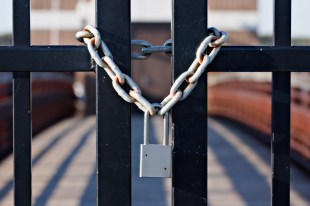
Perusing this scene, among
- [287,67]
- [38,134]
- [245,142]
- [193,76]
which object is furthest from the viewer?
[38,134]

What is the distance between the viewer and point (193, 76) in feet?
5.92

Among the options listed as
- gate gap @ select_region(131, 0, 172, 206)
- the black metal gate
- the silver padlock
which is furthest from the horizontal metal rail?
gate gap @ select_region(131, 0, 172, 206)

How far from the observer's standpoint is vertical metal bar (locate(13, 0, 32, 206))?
190 cm

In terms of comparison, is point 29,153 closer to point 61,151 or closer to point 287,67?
point 287,67

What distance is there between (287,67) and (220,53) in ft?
0.67

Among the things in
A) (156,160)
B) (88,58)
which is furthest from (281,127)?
(88,58)

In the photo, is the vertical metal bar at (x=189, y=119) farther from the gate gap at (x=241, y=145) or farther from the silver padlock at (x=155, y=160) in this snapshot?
the gate gap at (x=241, y=145)

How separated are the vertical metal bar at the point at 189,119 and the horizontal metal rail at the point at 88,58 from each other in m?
0.08

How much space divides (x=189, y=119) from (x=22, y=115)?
0.49 meters

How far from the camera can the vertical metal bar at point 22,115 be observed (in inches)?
74.9

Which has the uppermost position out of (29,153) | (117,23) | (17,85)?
(117,23)

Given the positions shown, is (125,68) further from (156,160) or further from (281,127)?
(281,127)

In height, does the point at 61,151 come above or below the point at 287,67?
below

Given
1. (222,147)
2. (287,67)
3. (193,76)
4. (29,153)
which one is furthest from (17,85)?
(222,147)
